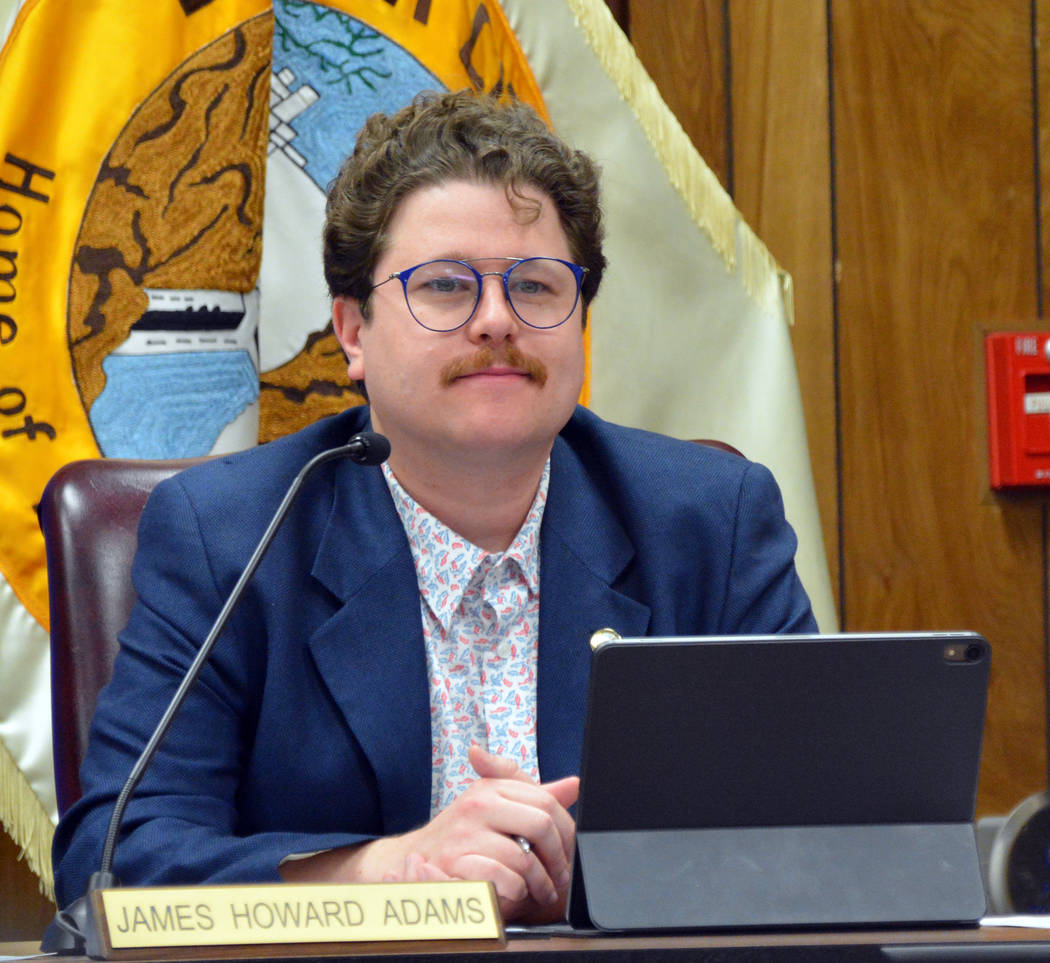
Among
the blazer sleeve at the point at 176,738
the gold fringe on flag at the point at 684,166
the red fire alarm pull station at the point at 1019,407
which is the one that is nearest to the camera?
the blazer sleeve at the point at 176,738

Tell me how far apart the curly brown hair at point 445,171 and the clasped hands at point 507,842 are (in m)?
0.57

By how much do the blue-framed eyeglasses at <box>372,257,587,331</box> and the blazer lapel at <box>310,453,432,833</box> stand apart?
22 cm

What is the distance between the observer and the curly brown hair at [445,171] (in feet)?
4.21

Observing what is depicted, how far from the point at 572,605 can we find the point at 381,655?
20cm

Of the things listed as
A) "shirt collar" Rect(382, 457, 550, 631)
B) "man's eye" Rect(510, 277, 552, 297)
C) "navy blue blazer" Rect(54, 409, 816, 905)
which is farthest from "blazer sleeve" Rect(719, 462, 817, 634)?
"man's eye" Rect(510, 277, 552, 297)

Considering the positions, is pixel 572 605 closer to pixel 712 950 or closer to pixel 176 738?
pixel 176 738

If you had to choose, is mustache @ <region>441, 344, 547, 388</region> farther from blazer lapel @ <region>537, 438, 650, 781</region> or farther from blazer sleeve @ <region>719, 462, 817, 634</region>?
blazer sleeve @ <region>719, 462, 817, 634</region>

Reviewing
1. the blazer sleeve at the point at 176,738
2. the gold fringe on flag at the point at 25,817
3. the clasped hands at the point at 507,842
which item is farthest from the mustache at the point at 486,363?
the gold fringe on flag at the point at 25,817

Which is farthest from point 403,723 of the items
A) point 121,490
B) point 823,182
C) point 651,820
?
point 823,182

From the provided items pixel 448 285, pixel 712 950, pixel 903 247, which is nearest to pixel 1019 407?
pixel 903 247

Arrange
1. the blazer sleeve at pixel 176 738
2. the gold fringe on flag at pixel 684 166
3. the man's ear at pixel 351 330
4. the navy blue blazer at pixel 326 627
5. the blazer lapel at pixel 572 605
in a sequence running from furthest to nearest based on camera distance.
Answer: the gold fringe on flag at pixel 684 166, the man's ear at pixel 351 330, the blazer lapel at pixel 572 605, the navy blue blazer at pixel 326 627, the blazer sleeve at pixel 176 738

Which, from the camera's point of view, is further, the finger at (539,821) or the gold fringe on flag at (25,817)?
the gold fringe on flag at (25,817)

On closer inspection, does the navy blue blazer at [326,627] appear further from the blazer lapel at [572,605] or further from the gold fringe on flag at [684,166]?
the gold fringe on flag at [684,166]

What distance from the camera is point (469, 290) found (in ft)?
4.05
